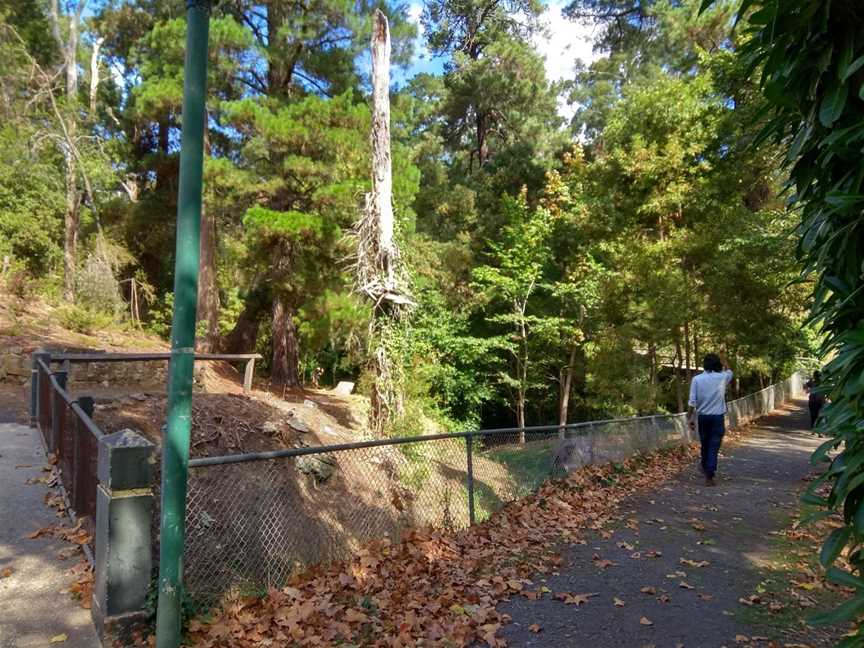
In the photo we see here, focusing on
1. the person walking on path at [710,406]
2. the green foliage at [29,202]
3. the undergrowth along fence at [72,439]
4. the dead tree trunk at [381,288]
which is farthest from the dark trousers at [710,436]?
the green foliage at [29,202]

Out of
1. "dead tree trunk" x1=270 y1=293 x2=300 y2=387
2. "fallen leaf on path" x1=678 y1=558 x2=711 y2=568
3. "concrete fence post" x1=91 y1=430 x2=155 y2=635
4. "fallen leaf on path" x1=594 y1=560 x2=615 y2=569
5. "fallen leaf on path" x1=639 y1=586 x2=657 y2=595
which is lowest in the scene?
"fallen leaf on path" x1=594 y1=560 x2=615 y2=569

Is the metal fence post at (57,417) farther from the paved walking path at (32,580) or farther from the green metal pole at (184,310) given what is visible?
the green metal pole at (184,310)

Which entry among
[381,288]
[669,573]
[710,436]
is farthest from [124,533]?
[381,288]

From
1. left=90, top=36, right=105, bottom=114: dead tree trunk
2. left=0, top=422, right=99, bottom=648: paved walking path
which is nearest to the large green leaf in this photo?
left=0, top=422, right=99, bottom=648: paved walking path

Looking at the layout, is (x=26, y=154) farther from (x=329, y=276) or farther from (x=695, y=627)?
(x=695, y=627)

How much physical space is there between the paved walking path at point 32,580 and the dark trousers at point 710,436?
7.47 meters

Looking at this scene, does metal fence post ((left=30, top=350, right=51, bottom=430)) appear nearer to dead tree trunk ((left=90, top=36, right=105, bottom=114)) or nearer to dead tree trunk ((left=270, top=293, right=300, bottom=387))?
dead tree trunk ((left=270, top=293, right=300, bottom=387))

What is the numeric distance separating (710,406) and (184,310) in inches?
286

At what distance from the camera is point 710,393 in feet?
26.3

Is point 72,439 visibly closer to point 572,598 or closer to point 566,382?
point 572,598

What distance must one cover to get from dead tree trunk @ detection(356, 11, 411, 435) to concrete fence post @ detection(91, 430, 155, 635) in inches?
314

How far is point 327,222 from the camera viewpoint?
49.1 ft

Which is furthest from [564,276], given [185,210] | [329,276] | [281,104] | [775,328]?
[185,210]

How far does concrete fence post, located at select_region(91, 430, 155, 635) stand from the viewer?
134 inches
